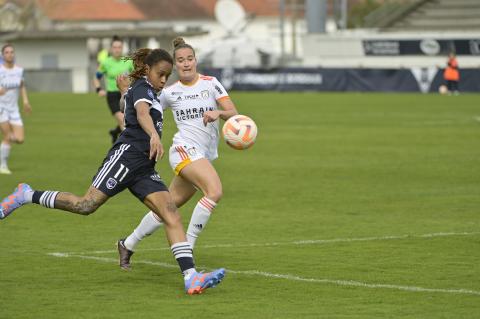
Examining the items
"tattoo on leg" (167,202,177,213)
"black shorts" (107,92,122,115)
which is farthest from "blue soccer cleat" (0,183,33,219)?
"black shorts" (107,92,122,115)

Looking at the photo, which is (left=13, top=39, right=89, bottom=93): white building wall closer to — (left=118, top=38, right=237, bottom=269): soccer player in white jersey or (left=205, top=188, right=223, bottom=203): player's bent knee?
(left=118, top=38, right=237, bottom=269): soccer player in white jersey

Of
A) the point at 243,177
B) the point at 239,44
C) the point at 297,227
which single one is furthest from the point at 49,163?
the point at 239,44

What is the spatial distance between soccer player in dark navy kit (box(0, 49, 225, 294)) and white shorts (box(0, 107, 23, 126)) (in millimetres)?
11831

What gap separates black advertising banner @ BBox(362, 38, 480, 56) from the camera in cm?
6956

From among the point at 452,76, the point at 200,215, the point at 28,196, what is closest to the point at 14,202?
the point at 28,196

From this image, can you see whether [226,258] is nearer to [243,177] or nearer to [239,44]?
[243,177]

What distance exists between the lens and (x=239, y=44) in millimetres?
84375

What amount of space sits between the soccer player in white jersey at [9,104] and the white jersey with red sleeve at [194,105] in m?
11.1

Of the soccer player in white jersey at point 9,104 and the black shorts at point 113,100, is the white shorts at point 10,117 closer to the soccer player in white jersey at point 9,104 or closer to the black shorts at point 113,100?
the soccer player in white jersey at point 9,104

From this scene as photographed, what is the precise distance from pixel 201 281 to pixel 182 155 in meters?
1.83

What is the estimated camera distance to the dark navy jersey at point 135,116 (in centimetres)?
1047

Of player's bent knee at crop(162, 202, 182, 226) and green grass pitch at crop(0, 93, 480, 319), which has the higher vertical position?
player's bent knee at crop(162, 202, 182, 226)

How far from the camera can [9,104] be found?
880 inches

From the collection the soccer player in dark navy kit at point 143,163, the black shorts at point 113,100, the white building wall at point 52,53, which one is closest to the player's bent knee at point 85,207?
the soccer player in dark navy kit at point 143,163
